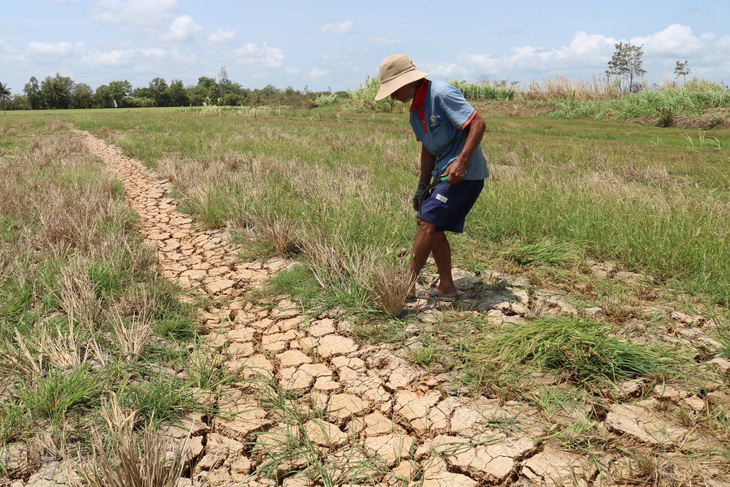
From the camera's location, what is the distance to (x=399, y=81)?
3.19 meters

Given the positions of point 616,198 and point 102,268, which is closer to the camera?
point 102,268

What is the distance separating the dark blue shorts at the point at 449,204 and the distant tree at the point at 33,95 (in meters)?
→ 74.8

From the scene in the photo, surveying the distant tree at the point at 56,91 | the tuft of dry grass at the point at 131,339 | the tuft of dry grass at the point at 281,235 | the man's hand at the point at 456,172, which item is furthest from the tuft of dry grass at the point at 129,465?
the distant tree at the point at 56,91

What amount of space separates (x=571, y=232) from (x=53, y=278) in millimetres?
4527

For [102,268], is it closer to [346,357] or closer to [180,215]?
[346,357]

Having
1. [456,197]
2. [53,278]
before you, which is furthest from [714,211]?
[53,278]

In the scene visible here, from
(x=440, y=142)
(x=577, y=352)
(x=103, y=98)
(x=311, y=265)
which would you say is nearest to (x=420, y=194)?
(x=440, y=142)

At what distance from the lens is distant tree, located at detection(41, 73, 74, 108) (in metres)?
65.0

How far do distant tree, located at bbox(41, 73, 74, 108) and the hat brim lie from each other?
74.5m

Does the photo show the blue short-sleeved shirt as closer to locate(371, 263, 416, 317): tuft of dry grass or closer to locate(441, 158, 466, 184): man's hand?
locate(441, 158, 466, 184): man's hand

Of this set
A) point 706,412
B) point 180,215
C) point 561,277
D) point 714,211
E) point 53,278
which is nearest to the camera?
point 706,412

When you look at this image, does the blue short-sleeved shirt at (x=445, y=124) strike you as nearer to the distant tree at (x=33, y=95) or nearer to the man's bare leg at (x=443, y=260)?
the man's bare leg at (x=443, y=260)

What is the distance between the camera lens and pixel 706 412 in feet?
7.86

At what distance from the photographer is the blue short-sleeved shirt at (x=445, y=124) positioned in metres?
3.20
